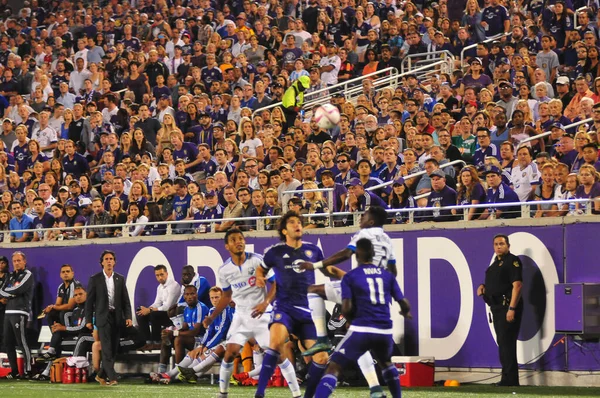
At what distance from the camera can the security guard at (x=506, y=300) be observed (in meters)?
15.3

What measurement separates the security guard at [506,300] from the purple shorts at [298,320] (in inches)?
141

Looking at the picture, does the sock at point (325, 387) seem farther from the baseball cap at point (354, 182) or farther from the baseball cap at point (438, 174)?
the baseball cap at point (354, 182)

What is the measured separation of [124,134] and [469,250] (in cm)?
964

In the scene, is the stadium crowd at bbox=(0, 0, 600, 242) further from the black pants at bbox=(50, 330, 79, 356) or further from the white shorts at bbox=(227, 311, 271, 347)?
the white shorts at bbox=(227, 311, 271, 347)

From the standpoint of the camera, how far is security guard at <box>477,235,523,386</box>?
15.3 meters

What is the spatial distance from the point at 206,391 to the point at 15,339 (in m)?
5.67

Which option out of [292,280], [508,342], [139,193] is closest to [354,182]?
[508,342]

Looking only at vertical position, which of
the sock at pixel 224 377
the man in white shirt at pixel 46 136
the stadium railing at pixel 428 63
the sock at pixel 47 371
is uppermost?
the stadium railing at pixel 428 63

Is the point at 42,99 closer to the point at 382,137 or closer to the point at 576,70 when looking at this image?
the point at 382,137

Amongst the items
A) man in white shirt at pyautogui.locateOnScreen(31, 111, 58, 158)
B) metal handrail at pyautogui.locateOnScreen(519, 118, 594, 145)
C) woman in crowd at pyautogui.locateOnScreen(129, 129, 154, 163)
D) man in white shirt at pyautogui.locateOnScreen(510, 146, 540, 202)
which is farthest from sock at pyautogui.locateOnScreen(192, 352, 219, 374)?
man in white shirt at pyautogui.locateOnScreen(31, 111, 58, 158)

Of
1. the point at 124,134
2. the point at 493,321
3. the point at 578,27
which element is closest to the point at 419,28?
the point at 578,27

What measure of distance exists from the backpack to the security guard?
7.54 m

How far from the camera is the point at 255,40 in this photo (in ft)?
85.9

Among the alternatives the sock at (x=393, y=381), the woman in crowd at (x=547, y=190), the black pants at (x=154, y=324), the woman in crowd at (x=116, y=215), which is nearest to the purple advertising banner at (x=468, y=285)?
the woman in crowd at (x=547, y=190)
